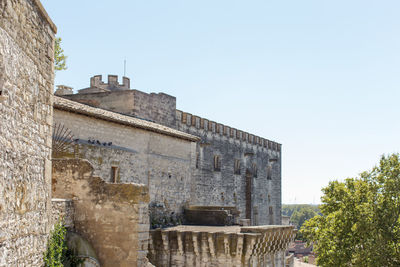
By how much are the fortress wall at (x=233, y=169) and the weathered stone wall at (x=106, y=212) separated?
57.3 feet

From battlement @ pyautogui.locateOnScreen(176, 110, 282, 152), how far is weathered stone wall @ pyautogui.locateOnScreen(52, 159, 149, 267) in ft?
57.9

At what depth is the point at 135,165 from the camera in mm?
17531

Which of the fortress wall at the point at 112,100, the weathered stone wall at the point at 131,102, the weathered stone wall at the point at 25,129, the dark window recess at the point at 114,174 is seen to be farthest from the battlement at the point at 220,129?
the weathered stone wall at the point at 25,129

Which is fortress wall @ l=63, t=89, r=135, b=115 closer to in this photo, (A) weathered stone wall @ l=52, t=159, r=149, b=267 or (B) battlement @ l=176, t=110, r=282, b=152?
(B) battlement @ l=176, t=110, r=282, b=152

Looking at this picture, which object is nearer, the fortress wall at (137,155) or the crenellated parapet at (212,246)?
the fortress wall at (137,155)

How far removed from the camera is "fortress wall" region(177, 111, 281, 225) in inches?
1153

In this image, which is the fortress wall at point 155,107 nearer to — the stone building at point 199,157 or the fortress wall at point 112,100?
the stone building at point 199,157

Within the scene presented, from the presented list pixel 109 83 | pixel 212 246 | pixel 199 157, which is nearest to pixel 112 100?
pixel 109 83

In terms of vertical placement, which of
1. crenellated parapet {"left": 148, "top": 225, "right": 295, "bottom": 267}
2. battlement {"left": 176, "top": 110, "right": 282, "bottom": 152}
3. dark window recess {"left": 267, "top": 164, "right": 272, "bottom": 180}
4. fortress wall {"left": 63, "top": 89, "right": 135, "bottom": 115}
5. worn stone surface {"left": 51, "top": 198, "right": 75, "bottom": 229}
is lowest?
crenellated parapet {"left": 148, "top": 225, "right": 295, "bottom": 267}

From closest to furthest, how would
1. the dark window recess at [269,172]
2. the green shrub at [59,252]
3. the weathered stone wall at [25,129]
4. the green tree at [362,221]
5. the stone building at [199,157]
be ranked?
1. the weathered stone wall at [25,129]
2. the green shrub at [59,252]
3. the stone building at [199,157]
4. the green tree at [362,221]
5. the dark window recess at [269,172]

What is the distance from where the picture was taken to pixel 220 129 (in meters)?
32.4

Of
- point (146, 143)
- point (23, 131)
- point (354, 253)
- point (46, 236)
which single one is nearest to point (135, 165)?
point (146, 143)

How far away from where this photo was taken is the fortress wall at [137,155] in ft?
49.2

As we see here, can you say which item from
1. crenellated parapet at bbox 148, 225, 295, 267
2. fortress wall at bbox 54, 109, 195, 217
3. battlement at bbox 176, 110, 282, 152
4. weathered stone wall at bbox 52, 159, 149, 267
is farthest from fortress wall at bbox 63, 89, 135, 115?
weathered stone wall at bbox 52, 159, 149, 267
